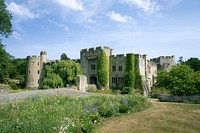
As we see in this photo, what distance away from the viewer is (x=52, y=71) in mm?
43656

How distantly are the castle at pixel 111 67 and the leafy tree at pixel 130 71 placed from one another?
899mm

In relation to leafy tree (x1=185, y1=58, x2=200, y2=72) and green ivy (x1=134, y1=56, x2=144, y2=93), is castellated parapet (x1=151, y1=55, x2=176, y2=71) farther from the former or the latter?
leafy tree (x1=185, y1=58, x2=200, y2=72)

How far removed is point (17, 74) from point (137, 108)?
57370mm

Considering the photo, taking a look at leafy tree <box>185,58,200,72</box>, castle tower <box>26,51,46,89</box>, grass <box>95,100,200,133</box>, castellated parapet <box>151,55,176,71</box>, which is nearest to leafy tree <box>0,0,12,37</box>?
castle tower <box>26,51,46,89</box>

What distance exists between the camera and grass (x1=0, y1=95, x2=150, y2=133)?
7684 millimetres

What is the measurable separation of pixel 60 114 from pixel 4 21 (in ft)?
85.1

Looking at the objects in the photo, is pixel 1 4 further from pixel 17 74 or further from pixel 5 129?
pixel 17 74

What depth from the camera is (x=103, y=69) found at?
142 feet

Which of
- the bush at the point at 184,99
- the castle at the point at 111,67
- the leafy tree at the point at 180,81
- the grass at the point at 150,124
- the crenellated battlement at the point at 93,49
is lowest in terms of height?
the grass at the point at 150,124

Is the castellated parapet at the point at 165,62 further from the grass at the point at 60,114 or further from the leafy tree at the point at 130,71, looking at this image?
the grass at the point at 60,114

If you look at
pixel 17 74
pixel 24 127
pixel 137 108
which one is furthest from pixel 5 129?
pixel 17 74

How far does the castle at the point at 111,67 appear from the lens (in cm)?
4312

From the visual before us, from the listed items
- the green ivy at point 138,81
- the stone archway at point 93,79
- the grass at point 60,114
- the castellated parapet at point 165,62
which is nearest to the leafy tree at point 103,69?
the stone archway at point 93,79

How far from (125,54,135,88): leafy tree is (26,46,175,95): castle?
90cm
